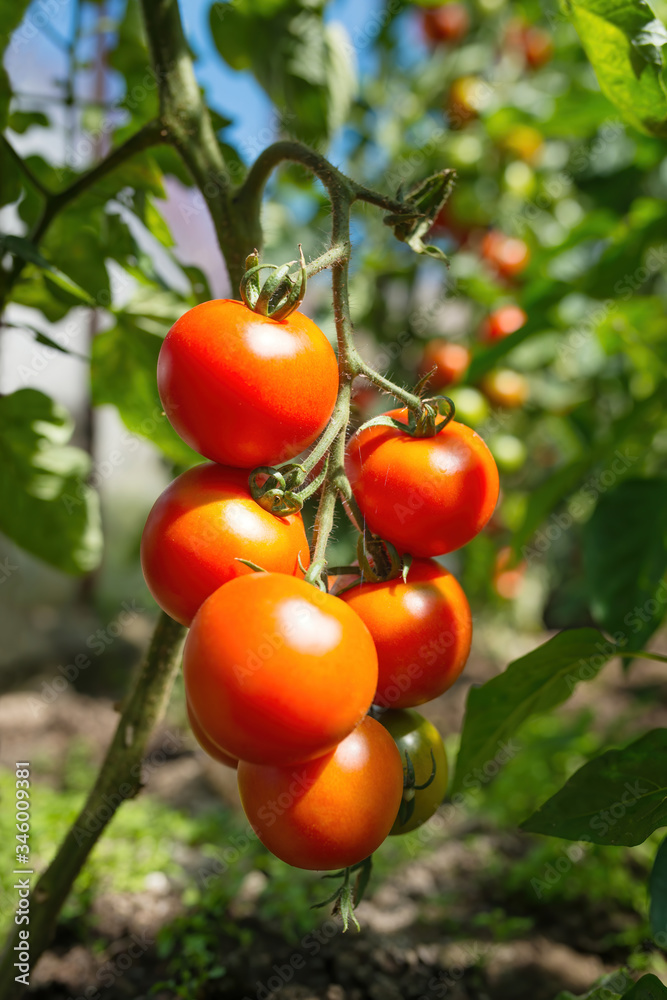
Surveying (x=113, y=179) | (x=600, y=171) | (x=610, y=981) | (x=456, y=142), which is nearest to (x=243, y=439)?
(x=113, y=179)

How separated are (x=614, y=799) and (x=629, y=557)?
1.31 ft

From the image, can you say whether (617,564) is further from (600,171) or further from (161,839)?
(600,171)

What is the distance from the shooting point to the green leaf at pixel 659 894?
1.53 feet

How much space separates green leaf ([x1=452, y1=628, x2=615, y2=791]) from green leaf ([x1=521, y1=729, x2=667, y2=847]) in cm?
10

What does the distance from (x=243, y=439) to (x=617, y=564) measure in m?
0.60

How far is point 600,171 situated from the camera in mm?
1889

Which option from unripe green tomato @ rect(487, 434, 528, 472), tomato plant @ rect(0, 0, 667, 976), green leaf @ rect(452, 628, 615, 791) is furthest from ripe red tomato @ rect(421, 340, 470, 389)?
green leaf @ rect(452, 628, 615, 791)

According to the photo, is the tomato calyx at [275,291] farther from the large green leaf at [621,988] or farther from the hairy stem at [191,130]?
the large green leaf at [621,988]

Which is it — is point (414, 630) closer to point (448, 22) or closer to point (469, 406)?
point (469, 406)

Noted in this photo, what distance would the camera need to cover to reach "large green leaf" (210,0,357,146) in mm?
1034

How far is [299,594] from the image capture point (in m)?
0.37

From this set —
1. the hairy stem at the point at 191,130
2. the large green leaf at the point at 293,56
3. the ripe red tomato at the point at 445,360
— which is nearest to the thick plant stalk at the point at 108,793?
the hairy stem at the point at 191,130

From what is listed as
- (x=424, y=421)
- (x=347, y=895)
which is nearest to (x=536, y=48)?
(x=424, y=421)

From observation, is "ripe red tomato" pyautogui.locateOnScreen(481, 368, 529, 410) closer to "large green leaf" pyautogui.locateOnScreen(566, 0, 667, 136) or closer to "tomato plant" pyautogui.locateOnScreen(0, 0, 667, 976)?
"tomato plant" pyautogui.locateOnScreen(0, 0, 667, 976)
